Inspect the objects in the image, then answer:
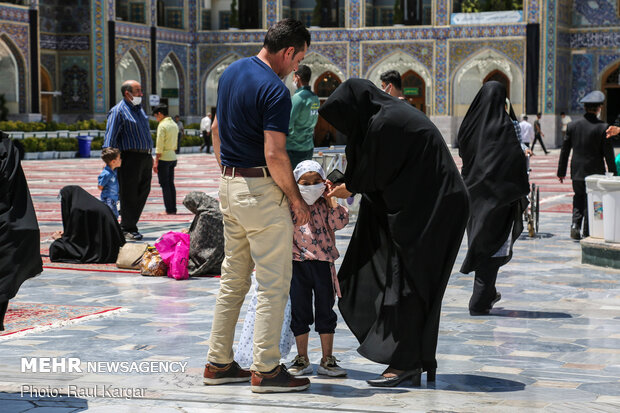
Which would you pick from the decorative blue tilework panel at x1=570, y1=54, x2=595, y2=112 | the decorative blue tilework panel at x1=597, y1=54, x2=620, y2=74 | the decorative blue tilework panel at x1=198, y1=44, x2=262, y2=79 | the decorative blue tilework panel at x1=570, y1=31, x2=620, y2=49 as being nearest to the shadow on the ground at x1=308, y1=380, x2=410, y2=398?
the decorative blue tilework panel at x1=570, y1=54, x2=595, y2=112

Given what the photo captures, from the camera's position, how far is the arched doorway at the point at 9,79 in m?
29.4

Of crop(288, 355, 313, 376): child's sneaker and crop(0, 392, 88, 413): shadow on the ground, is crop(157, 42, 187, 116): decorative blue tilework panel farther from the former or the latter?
Result: crop(0, 392, 88, 413): shadow on the ground

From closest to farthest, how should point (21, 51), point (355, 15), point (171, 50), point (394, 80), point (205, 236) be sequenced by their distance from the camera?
point (394, 80)
point (205, 236)
point (21, 51)
point (355, 15)
point (171, 50)

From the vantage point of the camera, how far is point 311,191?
15.0ft

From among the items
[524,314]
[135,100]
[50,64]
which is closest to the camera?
[524,314]

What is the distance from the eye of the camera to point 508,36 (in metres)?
32.6

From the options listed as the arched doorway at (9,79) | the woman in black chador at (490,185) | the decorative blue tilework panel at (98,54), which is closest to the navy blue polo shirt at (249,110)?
the woman in black chador at (490,185)

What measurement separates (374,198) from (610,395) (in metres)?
1.33

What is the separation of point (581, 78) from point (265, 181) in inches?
1206

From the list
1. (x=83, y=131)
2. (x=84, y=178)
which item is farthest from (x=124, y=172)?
(x=83, y=131)

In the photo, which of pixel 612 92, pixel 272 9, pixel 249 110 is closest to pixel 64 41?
pixel 272 9

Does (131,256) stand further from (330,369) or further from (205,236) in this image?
(330,369)

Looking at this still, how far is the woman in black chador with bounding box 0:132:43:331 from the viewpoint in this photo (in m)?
5.06

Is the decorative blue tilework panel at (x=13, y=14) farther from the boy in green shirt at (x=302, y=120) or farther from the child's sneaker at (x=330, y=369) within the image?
the child's sneaker at (x=330, y=369)
